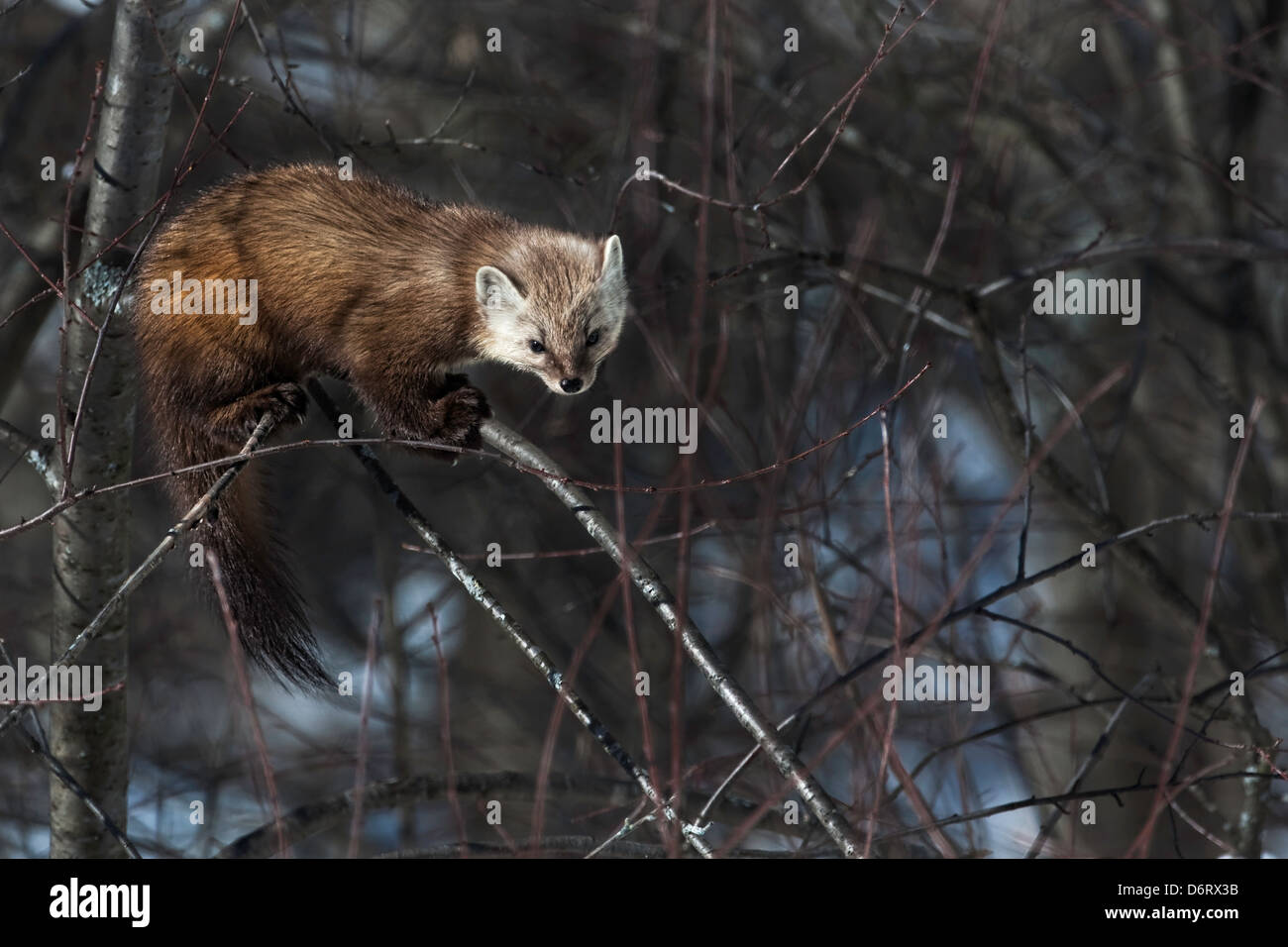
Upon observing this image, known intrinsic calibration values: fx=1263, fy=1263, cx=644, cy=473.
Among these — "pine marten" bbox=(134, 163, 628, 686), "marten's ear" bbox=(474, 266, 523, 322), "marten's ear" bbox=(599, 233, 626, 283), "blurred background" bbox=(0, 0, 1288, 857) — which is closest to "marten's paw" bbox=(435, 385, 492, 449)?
"pine marten" bbox=(134, 163, 628, 686)

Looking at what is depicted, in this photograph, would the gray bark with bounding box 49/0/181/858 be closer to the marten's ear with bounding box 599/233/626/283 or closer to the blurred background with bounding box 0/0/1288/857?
the blurred background with bounding box 0/0/1288/857

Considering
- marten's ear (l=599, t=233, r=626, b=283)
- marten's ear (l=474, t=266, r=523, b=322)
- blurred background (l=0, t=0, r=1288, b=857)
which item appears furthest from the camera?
blurred background (l=0, t=0, r=1288, b=857)

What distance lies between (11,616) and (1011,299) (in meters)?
6.97

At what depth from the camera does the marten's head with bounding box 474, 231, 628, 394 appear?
12.7ft

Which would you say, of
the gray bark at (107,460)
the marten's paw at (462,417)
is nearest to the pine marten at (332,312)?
the marten's paw at (462,417)

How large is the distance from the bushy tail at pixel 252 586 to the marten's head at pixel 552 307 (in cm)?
95

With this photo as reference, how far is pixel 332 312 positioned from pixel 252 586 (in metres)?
0.92

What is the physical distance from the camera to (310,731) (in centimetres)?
982

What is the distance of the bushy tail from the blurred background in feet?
2.58

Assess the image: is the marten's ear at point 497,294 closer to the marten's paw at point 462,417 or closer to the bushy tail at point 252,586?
the marten's paw at point 462,417

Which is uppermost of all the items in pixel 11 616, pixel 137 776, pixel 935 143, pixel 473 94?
pixel 935 143

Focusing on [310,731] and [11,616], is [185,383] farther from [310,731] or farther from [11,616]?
[310,731]

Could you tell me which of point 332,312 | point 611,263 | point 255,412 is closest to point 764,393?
point 611,263

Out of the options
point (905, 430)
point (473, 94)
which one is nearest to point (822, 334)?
point (905, 430)
